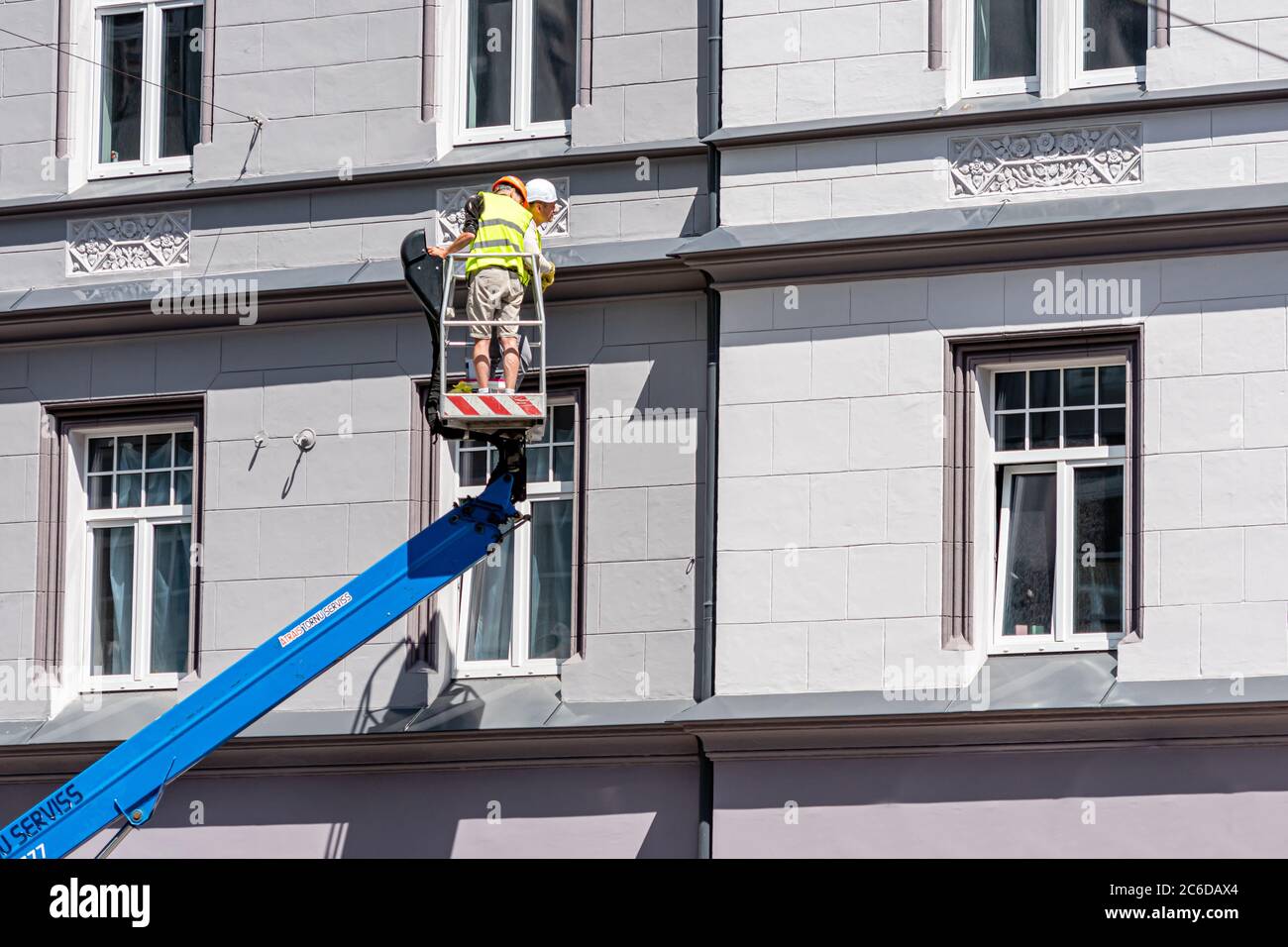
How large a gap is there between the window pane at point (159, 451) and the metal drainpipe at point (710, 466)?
14.1ft

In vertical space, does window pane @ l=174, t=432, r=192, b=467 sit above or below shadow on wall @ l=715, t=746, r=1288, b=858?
above

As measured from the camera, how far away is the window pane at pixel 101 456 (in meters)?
18.3

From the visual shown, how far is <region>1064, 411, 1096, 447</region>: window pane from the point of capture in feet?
52.2

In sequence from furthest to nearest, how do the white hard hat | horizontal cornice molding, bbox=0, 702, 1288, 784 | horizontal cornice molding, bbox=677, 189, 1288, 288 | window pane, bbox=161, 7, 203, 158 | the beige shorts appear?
1. window pane, bbox=161, 7, 203, 158
2. the white hard hat
3. horizontal cornice molding, bbox=677, 189, 1288, 288
4. the beige shorts
5. horizontal cornice molding, bbox=0, 702, 1288, 784

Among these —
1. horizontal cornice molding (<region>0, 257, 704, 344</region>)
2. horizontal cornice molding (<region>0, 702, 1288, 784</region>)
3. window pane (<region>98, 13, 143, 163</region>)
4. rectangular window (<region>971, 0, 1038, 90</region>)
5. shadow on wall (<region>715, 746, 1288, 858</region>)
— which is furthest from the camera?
window pane (<region>98, 13, 143, 163</region>)

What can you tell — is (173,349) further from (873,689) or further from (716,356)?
(873,689)

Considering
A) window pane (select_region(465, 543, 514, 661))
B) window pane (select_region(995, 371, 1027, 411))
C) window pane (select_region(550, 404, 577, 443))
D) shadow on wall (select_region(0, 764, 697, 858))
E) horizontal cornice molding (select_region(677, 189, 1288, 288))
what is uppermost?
horizontal cornice molding (select_region(677, 189, 1288, 288))

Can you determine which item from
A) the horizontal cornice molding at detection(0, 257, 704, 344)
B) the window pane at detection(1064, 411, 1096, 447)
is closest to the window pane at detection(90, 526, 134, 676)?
the horizontal cornice molding at detection(0, 257, 704, 344)

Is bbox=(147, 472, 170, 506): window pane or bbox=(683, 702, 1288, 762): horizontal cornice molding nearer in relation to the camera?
bbox=(683, 702, 1288, 762): horizontal cornice molding

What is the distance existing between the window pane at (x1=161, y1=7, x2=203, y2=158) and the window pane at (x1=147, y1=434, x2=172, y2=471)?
7.17 feet

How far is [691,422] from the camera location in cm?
1667

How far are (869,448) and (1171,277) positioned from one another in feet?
→ 7.20

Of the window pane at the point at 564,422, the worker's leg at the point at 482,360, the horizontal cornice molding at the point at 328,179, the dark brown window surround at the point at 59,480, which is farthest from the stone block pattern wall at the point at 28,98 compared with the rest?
the worker's leg at the point at 482,360
